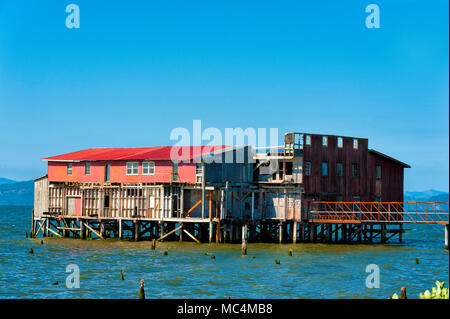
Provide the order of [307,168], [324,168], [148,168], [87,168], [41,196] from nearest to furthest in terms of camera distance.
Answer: [307,168]
[324,168]
[148,168]
[87,168]
[41,196]

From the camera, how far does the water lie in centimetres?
2897

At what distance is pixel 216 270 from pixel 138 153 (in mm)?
24103

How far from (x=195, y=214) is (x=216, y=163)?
4841 millimetres

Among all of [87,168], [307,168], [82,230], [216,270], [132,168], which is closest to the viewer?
[216,270]

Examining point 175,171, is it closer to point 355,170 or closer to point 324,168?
point 324,168

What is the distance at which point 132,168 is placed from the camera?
54.2 m

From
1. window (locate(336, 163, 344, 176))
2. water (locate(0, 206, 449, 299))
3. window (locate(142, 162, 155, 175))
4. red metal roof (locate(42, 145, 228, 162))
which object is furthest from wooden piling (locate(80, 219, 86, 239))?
window (locate(336, 163, 344, 176))

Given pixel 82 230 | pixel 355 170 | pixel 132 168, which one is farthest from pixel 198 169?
pixel 355 170

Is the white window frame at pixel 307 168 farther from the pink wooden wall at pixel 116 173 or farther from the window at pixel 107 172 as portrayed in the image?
the window at pixel 107 172

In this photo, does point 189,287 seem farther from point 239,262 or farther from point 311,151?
point 311,151

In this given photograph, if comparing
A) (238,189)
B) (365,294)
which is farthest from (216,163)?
(365,294)

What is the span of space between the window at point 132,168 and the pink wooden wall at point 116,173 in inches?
12.6

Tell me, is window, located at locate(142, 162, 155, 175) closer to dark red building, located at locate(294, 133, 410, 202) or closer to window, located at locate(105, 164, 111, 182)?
window, located at locate(105, 164, 111, 182)

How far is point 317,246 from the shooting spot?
50281 mm
